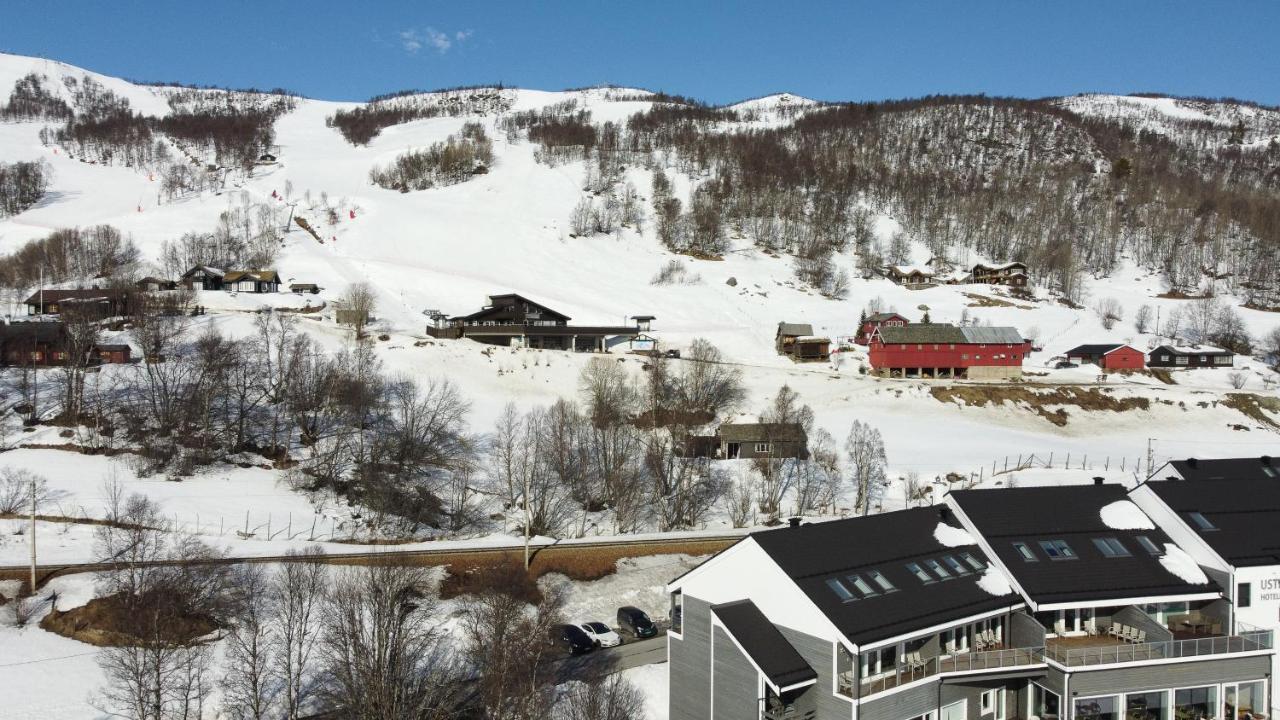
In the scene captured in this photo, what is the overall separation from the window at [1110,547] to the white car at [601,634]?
50.8 feet

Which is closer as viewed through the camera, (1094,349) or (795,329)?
(1094,349)

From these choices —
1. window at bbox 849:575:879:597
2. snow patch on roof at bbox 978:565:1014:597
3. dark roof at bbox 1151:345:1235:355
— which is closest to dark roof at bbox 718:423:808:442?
snow patch on roof at bbox 978:565:1014:597

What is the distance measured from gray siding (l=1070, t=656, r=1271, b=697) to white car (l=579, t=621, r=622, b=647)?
47.3 ft

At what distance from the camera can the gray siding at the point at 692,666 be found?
756 inches

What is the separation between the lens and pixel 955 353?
235 feet

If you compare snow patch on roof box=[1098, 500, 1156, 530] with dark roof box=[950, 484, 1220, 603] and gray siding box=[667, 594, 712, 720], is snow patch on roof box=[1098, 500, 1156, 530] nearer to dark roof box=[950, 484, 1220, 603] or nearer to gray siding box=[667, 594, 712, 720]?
dark roof box=[950, 484, 1220, 603]

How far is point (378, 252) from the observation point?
10356 cm

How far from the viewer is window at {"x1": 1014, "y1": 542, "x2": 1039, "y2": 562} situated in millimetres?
19969

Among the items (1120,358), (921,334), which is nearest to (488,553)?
(921,334)

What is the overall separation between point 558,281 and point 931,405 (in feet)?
175

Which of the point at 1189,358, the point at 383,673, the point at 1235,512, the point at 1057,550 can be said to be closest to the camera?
the point at 383,673

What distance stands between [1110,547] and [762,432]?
102 feet

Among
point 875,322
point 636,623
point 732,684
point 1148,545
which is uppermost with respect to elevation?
point 875,322

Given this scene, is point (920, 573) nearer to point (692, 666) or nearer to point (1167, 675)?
point (692, 666)
